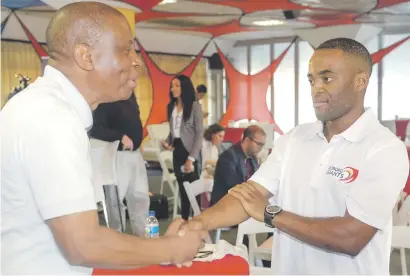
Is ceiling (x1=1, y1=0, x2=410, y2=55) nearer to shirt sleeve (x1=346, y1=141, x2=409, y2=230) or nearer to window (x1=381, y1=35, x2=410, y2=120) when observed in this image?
window (x1=381, y1=35, x2=410, y2=120)

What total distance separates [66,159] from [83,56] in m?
0.24

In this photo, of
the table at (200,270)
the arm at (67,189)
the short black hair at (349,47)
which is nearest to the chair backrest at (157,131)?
the table at (200,270)

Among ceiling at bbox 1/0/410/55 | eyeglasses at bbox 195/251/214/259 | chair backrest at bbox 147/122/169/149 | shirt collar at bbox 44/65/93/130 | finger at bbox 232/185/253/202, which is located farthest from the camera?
chair backrest at bbox 147/122/169/149

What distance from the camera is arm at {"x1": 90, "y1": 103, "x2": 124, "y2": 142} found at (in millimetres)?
4094

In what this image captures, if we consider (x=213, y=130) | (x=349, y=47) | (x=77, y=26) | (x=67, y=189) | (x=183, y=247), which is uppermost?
(x=77, y=26)

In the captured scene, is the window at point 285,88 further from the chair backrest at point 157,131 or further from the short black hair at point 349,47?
the short black hair at point 349,47

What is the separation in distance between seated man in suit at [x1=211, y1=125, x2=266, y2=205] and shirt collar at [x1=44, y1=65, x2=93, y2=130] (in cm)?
300

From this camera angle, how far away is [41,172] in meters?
0.93

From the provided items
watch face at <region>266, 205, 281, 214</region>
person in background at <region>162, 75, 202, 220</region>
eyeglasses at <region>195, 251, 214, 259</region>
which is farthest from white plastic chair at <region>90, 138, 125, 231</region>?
watch face at <region>266, 205, 281, 214</region>

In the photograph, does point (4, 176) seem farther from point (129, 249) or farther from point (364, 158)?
point (364, 158)

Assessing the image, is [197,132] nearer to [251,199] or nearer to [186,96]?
[186,96]

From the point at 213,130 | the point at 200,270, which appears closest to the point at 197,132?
the point at 213,130

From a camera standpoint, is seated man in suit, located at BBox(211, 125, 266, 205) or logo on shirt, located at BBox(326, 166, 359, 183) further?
seated man in suit, located at BBox(211, 125, 266, 205)

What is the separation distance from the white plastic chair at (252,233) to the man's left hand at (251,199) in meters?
0.97
